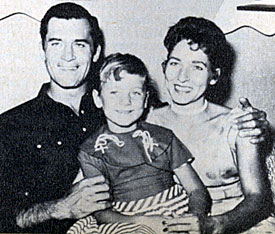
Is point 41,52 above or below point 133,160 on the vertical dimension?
above

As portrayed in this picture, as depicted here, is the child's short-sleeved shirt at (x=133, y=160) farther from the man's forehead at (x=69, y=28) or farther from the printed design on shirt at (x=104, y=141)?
the man's forehead at (x=69, y=28)

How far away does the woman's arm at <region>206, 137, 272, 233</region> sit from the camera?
2.12 metres

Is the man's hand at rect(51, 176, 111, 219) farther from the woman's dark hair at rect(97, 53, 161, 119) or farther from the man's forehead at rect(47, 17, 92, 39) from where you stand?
the man's forehead at rect(47, 17, 92, 39)

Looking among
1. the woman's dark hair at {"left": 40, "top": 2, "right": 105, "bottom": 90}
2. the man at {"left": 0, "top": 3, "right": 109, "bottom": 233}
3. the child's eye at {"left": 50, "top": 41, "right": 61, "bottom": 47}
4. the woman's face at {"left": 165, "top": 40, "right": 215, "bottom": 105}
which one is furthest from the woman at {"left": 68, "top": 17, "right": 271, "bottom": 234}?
the child's eye at {"left": 50, "top": 41, "right": 61, "bottom": 47}

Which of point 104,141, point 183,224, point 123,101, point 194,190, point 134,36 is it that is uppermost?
point 134,36

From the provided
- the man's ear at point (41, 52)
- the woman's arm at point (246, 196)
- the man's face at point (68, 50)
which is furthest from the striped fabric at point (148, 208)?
the man's ear at point (41, 52)

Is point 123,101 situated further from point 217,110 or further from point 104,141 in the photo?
point 217,110

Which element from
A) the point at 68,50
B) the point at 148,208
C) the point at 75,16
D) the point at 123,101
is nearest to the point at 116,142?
the point at 123,101

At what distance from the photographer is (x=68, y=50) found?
2096 millimetres

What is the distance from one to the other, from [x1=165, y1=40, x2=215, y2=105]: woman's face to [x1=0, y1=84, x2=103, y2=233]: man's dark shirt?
0.99 ft

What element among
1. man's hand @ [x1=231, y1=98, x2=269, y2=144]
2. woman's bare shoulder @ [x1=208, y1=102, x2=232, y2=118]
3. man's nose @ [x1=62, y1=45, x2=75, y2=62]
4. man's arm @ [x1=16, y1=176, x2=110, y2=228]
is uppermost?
man's nose @ [x1=62, y1=45, x2=75, y2=62]

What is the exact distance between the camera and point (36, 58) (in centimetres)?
212

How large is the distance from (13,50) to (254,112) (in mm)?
920

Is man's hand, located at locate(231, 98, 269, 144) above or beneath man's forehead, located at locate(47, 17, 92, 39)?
beneath
